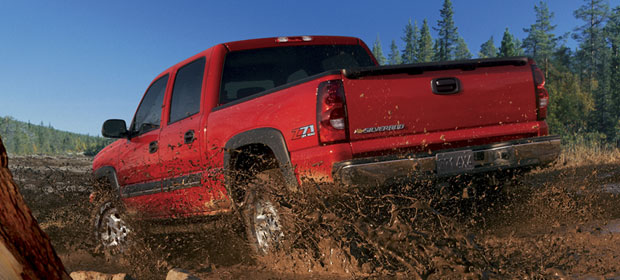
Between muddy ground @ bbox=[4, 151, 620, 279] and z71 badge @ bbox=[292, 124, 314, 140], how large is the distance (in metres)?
0.40

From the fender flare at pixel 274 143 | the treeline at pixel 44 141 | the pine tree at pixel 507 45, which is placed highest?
the pine tree at pixel 507 45

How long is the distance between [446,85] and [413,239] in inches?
56.2

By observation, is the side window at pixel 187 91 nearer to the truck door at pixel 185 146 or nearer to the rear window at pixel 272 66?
the truck door at pixel 185 146

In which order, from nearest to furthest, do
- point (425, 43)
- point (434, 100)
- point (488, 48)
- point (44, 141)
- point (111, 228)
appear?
point (434, 100) → point (111, 228) → point (425, 43) → point (488, 48) → point (44, 141)

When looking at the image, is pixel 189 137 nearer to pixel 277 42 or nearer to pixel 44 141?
pixel 277 42

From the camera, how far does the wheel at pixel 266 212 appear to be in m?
3.66

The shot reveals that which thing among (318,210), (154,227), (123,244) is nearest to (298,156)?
(318,210)

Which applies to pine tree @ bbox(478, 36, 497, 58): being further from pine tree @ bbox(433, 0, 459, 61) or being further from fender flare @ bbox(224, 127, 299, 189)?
fender flare @ bbox(224, 127, 299, 189)

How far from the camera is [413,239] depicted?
9.57ft

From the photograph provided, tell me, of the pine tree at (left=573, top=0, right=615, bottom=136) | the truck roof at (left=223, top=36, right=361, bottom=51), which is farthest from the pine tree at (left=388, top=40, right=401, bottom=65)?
the truck roof at (left=223, top=36, right=361, bottom=51)

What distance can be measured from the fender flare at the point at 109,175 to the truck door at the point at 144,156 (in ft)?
0.30

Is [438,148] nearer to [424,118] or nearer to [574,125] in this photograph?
[424,118]

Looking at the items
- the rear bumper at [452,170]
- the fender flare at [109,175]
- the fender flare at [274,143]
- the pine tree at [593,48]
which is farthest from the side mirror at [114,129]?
the pine tree at [593,48]

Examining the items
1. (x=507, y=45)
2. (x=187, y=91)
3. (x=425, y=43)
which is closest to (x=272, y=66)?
(x=187, y=91)
